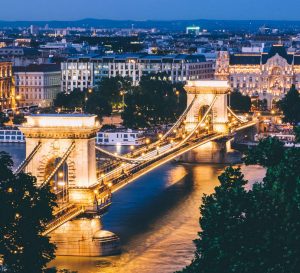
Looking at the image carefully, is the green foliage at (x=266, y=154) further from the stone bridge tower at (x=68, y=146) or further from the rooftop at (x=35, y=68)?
the rooftop at (x=35, y=68)

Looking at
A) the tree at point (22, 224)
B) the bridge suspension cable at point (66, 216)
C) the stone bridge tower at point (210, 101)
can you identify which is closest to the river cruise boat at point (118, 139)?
the stone bridge tower at point (210, 101)

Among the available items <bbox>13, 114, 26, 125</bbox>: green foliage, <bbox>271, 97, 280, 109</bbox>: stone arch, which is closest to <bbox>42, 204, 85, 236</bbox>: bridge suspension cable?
<bbox>13, 114, 26, 125</bbox>: green foliage

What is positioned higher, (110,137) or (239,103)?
(239,103)

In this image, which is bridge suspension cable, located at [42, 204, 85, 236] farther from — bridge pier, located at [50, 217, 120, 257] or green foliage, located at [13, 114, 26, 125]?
green foliage, located at [13, 114, 26, 125]

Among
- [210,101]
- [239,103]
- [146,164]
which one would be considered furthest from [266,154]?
[239,103]

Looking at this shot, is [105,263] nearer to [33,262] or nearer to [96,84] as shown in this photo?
[33,262]

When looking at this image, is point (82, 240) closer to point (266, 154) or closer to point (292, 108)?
point (266, 154)
